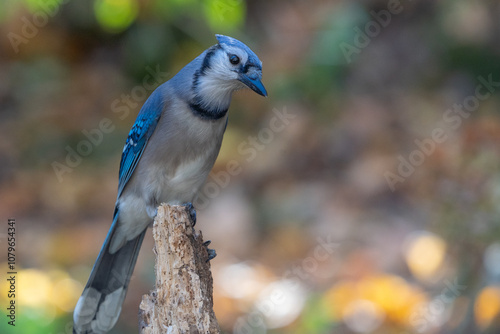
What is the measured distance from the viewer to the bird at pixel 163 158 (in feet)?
10.5

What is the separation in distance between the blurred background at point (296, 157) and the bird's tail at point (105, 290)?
86cm

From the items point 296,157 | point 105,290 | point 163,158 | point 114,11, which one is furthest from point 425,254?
point 114,11

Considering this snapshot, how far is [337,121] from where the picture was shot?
621 centimetres

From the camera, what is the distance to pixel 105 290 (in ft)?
11.0

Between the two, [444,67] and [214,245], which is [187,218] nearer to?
[214,245]

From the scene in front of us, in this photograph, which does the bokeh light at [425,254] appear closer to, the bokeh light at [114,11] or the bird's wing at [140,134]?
the bird's wing at [140,134]

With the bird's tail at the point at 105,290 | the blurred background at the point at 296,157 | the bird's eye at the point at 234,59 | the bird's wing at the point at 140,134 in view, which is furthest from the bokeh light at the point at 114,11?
the bird's eye at the point at 234,59

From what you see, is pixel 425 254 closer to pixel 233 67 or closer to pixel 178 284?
pixel 233 67

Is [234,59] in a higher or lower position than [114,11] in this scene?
lower

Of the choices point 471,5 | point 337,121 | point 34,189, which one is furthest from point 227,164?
point 471,5

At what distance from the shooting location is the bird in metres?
3.21

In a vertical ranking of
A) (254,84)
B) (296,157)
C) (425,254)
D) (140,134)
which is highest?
(296,157)

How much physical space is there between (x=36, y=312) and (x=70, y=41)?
3133 millimetres

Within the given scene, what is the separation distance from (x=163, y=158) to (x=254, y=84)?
2.03ft
